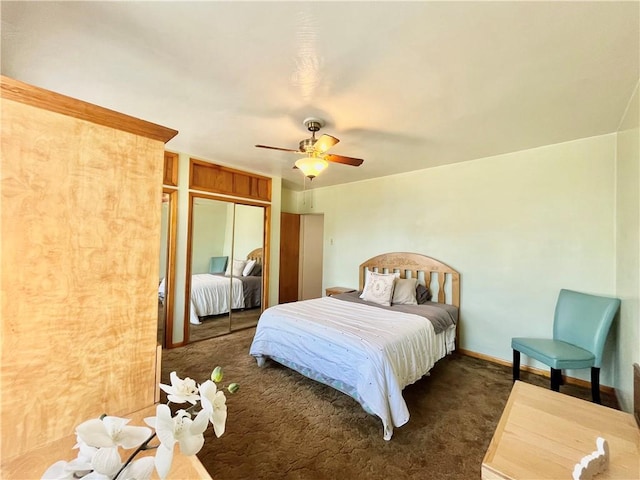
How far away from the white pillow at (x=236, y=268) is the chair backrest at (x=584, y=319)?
4.06 m

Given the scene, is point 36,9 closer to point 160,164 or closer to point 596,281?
point 160,164

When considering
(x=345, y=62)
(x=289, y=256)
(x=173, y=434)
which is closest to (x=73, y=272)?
(x=173, y=434)

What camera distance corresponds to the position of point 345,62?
5.31ft

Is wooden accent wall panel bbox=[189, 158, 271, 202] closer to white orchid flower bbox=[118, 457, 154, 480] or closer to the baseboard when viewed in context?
white orchid flower bbox=[118, 457, 154, 480]

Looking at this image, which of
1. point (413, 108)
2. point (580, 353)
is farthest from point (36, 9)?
point (580, 353)

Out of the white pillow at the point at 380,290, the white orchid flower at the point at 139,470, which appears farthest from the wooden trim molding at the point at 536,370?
the white orchid flower at the point at 139,470

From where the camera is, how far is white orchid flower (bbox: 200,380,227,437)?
25.7 inches

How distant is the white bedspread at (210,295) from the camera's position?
12.2 ft

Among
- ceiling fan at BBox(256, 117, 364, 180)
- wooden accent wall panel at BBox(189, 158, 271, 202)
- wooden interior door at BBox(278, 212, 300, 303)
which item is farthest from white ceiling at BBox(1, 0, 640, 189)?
wooden interior door at BBox(278, 212, 300, 303)

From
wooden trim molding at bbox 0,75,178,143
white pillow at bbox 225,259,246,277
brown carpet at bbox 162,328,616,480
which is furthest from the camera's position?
white pillow at bbox 225,259,246,277

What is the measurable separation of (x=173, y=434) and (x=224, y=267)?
362cm

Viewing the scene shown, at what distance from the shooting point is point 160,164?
1093mm

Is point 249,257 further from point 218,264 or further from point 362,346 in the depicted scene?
point 362,346

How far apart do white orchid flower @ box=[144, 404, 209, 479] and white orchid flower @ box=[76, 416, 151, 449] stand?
0.12 feet
